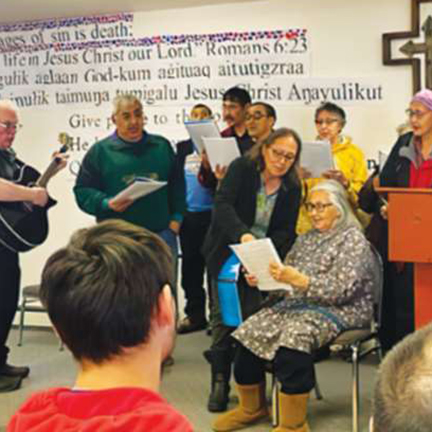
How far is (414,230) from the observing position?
272 centimetres

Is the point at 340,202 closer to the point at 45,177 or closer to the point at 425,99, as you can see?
the point at 425,99

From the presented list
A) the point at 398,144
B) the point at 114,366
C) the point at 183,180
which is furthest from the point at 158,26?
the point at 114,366

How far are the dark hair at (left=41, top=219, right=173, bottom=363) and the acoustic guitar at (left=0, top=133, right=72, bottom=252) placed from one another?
102 inches

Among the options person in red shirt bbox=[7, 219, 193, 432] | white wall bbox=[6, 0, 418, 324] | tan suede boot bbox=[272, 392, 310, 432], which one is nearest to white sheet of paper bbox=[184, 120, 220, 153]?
white wall bbox=[6, 0, 418, 324]

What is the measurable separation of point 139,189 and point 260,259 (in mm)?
864

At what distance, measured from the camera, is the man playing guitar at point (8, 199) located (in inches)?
140

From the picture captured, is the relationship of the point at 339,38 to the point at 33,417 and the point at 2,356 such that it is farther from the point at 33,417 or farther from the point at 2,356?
the point at 33,417

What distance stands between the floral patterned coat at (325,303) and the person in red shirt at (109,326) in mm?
1911

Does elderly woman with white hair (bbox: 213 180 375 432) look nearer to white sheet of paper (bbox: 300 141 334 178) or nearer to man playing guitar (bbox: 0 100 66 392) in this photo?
white sheet of paper (bbox: 300 141 334 178)

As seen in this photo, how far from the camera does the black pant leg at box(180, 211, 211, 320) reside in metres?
4.59

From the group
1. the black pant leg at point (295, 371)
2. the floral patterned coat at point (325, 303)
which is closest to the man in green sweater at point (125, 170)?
the floral patterned coat at point (325, 303)

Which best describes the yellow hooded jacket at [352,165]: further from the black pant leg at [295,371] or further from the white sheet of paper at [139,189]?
the black pant leg at [295,371]

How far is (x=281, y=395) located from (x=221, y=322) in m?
0.47

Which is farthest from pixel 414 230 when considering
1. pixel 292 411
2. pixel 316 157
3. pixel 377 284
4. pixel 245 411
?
pixel 245 411
